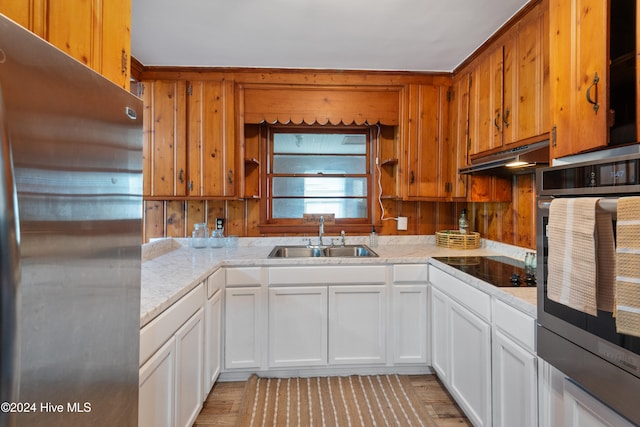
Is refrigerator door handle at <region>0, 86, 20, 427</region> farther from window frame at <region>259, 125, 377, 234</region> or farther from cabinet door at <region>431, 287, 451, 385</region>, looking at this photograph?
window frame at <region>259, 125, 377, 234</region>

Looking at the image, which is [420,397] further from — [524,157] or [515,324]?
[524,157]

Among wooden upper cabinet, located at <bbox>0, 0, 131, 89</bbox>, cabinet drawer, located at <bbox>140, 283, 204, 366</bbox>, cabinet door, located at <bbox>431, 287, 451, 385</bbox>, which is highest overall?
wooden upper cabinet, located at <bbox>0, 0, 131, 89</bbox>

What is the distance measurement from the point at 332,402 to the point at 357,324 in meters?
0.51

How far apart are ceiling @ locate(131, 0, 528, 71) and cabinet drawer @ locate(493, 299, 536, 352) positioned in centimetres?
167

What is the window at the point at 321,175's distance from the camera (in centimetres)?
280

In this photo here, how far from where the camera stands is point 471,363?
1599 millimetres

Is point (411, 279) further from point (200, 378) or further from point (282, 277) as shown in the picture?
point (200, 378)

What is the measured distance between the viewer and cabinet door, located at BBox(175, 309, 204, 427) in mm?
1374

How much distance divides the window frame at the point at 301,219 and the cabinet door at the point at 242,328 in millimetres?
763

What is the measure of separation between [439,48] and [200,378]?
267 cm

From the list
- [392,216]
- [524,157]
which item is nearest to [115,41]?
[524,157]

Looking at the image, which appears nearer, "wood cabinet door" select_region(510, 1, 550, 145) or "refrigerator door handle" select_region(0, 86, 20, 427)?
"refrigerator door handle" select_region(0, 86, 20, 427)

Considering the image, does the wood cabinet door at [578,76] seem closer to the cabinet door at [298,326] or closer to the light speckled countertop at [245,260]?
the light speckled countertop at [245,260]

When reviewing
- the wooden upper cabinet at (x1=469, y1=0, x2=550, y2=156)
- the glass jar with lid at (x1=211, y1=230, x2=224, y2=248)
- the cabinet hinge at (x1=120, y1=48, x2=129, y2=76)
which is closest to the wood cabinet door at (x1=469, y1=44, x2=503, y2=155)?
the wooden upper cabinet at (x1=469, y1=0, x2=550, y2=156)
